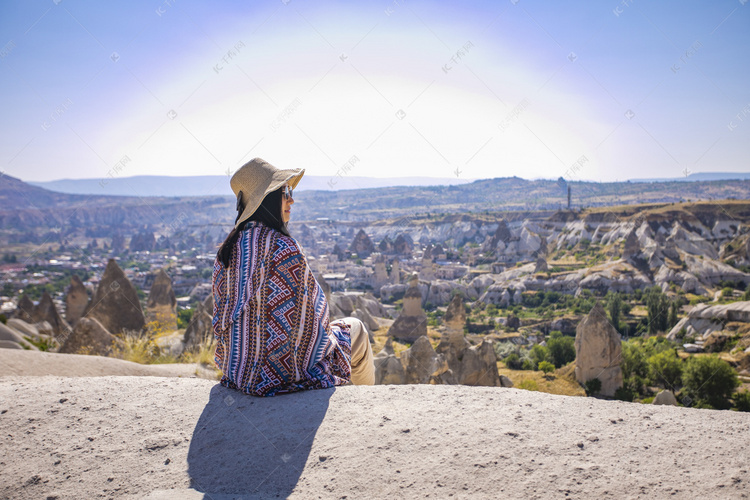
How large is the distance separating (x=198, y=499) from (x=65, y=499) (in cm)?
47

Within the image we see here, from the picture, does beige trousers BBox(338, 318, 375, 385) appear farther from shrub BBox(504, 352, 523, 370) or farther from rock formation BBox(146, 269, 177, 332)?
shrub BBox(504, 352, 523, 370)

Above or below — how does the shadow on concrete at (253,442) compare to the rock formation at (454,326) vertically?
above

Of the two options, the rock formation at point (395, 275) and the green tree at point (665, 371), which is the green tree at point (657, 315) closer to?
the green tree at point (665, 371)

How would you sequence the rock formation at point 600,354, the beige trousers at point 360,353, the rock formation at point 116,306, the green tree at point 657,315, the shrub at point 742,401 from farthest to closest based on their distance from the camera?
the green tree at point 657,315 < the rock formation at point 116,306 < the rock formation at point 600,354 < the shrub at point 742,401 < the beige trousers at point 360,353

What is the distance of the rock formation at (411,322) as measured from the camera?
13.6 metres

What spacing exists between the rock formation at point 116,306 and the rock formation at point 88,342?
326cm

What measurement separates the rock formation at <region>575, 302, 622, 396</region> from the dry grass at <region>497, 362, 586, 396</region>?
27 cm

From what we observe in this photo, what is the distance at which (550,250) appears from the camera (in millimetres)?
44938

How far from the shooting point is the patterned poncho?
Result: 2.09 meters

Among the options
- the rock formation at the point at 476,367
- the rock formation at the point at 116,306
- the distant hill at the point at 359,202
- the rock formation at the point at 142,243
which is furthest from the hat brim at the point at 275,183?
the distant hill at the point at 359,202

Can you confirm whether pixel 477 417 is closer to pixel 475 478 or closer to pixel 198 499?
pixel 475 478

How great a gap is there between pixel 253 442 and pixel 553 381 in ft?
24.7

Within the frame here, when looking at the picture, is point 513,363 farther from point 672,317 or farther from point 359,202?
point 359,202

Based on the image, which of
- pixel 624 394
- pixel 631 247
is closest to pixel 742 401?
pixel 624 394
